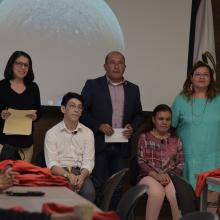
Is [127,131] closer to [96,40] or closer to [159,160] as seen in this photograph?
[159,160]

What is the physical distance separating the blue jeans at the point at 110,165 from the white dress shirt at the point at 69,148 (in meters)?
0.32

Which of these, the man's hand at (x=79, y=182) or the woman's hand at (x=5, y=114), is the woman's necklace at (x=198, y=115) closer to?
the man's hand at (x=79, y=182)

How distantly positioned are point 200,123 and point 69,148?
4.13ft

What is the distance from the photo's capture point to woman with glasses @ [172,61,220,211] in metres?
4.66

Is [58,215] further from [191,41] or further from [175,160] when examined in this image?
[191,41]

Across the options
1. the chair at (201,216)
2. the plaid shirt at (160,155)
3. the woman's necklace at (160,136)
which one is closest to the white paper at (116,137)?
the plaid shirt at (160,155)

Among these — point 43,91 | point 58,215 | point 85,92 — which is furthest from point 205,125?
point 58,215

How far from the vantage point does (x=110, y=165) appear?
4.66 metres

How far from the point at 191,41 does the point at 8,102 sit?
226 cm

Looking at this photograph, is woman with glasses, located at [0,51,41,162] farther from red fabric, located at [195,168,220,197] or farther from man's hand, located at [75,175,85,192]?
red fabric, located at [195,168,220,197]

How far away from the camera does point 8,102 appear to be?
14.0ft

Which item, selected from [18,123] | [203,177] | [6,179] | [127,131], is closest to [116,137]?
[127,131]

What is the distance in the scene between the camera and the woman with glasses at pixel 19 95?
14.0 feet

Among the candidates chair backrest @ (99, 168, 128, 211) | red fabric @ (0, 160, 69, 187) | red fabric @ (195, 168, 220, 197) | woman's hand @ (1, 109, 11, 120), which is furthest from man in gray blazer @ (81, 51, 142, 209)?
red fabric @ (0, 160, 69, 187)
